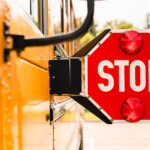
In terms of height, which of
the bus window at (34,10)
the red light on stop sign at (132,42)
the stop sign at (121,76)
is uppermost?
the bus window at (34,10)

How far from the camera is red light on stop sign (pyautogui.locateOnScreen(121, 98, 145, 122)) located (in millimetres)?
1670

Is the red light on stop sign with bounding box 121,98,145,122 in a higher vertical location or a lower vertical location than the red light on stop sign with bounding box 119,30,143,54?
lower

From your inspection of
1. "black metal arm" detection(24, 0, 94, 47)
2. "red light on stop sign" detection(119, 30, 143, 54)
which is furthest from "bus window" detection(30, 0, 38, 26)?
"black metal arm" detection(24, 0, 94, 47)

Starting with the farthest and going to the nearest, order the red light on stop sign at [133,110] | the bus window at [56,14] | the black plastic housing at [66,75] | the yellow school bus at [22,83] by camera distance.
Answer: the bus window at [56,14]
the red light on stop sign at [133,110]
the black plastic housing at [66,75]
the yellow school bus at [22,83]

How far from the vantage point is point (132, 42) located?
5.65 feet

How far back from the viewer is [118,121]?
1.73 metres

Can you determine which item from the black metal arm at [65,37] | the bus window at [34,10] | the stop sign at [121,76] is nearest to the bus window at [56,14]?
the bus window at [34,10]

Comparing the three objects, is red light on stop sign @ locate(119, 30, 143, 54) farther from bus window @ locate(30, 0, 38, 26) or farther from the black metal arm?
the black metal arm

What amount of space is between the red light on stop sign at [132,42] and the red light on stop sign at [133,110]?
9.4 inches

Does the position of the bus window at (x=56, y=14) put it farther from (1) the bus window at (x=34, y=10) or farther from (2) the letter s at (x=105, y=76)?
(2) the letter s at (x=105, y=76)

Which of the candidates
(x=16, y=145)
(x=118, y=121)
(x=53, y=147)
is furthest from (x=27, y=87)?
(x=53, y=147)

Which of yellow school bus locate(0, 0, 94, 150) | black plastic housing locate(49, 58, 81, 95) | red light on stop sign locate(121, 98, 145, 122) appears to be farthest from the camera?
red light on stop sign locate(121, 98, 145, 122)

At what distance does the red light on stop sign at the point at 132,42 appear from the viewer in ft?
5.63

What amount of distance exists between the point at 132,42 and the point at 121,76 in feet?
0.57
